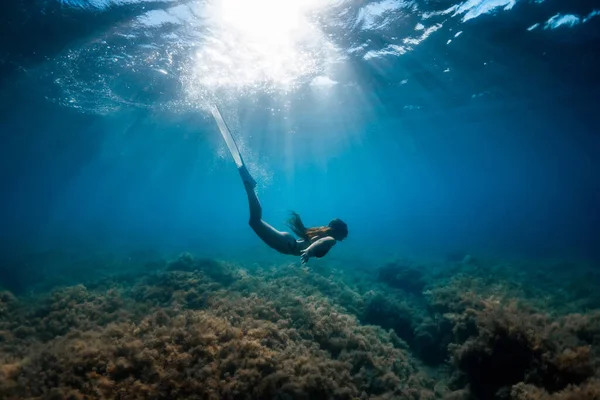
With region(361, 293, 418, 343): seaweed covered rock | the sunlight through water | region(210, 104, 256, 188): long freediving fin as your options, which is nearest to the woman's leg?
region(210, 104, 256, 188): long freediving fin

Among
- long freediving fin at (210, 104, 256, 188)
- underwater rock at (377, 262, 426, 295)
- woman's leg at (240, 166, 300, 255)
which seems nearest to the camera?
woman's leg at (240, 166, 300, 255)

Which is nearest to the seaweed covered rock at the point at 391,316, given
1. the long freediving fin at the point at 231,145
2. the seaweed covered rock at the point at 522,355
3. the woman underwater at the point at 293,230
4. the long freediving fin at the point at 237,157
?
the seaweed covered rock at the point at 522,355

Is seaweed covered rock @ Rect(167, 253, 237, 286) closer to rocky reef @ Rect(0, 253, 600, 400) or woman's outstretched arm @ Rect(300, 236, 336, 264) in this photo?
rocky reef @ Rect(0, 253, 600, 400)

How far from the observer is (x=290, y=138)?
4144 centimetres

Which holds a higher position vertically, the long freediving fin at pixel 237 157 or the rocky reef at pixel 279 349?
the long freediving fin at pixel 237 157

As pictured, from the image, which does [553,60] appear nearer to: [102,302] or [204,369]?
[204,369]

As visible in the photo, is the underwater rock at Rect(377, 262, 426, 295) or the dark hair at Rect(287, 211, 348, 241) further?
the underwater rock at Rect(377, 262, 426, 295)

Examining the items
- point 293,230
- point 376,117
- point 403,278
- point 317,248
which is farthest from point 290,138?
point 317,248

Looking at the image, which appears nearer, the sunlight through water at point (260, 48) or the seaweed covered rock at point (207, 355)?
the seaweed covered rock at point (207, 355)

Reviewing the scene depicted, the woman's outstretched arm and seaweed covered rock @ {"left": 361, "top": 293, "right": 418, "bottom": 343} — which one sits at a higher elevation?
the woman's outstretched arm

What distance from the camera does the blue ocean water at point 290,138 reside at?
5207mm

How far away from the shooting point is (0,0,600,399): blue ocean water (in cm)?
521

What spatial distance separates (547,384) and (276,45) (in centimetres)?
1732

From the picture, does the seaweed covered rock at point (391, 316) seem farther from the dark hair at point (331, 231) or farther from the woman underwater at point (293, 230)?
the dark hair at point (331, 231)
